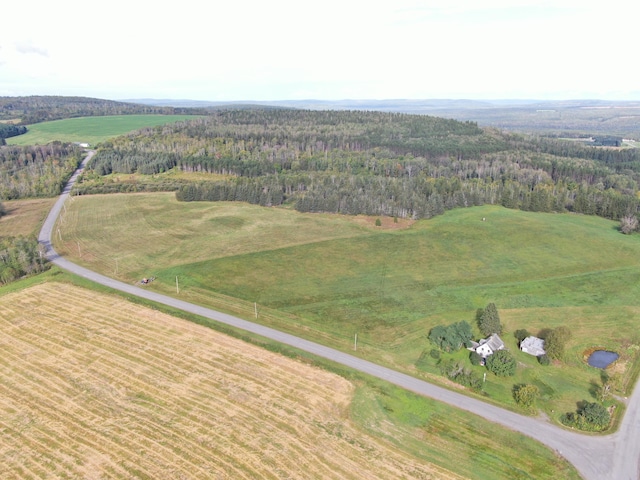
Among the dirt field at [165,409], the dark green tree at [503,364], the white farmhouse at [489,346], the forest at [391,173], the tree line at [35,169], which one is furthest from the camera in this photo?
the tree line at [35,169]

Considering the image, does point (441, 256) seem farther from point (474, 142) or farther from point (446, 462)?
point (474, 142)

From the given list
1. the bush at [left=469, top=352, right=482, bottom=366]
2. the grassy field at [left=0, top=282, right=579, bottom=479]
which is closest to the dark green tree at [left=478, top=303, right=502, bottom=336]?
the bush at [left=469, top=352, right=482, bottom=366]

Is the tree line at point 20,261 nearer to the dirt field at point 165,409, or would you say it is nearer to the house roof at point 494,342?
the dirt field at point 165,409

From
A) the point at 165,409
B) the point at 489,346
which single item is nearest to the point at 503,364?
the point at 489,346

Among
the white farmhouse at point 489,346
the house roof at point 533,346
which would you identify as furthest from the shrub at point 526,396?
the house roof at point 533,346

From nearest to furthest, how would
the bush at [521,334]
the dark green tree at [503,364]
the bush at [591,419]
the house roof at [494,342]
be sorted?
the bush at [591,419], the dark green tree at [503,364], the house roof at [494,342], the bush at [521,334]

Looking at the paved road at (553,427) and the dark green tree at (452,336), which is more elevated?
the dark green tree at (452,336)

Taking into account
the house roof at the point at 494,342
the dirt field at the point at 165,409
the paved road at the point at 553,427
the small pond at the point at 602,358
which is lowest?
the small pond at the point at 602,358

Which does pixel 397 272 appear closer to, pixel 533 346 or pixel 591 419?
pixel 533 346
